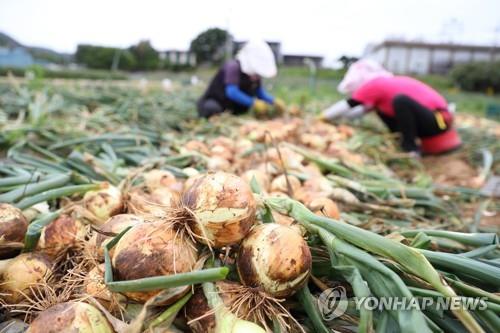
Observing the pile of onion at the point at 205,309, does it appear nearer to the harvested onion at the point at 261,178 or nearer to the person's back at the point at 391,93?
the harvested onion at the point at 261,178

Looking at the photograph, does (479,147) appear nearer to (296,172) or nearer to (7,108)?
(296,172)

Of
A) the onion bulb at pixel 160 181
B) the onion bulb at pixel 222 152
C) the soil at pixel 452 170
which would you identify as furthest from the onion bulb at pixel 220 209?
the soil at pixel 452 170

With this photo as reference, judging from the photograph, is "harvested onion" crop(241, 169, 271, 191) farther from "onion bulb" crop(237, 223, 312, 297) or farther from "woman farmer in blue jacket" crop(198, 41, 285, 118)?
"woman farmer in blue jacket" crop(198, 41, 285, 118)

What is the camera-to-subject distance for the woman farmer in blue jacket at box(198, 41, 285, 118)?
4676 millimetres

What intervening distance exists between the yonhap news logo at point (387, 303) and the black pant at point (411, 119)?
351 cm

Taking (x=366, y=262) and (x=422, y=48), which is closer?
(x=366, y=262)

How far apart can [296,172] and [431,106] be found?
9.28ft

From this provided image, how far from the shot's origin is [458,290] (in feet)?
3.22

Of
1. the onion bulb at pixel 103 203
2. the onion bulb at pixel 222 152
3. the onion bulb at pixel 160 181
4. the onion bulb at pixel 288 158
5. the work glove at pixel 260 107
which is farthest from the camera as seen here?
the work glove at pixel 260 107

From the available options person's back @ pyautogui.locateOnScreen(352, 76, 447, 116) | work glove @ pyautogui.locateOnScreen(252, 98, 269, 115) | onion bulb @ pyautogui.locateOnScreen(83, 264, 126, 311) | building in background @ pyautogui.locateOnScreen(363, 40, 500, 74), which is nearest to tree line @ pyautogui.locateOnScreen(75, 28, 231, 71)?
work glove @ pyautogui.locateOnScreen(252, 98, 269, 115)

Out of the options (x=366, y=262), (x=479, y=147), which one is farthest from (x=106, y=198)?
(x=479, y=147)

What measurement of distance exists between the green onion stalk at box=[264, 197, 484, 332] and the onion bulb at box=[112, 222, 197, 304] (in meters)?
0.33

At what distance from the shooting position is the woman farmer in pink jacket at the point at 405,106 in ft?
13.8

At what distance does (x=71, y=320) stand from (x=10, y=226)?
520mm
